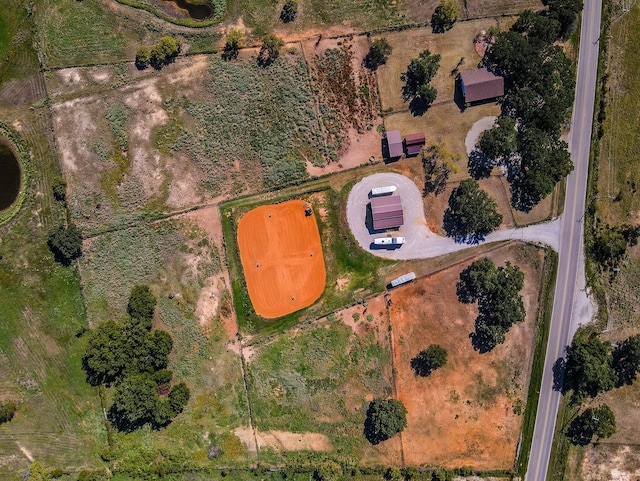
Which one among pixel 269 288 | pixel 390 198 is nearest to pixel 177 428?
pixel 269 288

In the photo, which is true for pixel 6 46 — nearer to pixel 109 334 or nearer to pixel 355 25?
pixel 109 334

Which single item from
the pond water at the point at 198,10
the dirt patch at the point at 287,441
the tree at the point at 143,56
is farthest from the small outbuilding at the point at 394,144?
the dirt patch at the point at 287,441

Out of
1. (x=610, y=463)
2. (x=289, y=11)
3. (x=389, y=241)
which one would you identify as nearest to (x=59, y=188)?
(x=289, y=11)

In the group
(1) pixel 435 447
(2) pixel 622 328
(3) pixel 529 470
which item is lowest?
(3) pixel 529 470

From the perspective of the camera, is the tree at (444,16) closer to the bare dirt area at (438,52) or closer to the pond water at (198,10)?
the bare dirt area at (438,52)

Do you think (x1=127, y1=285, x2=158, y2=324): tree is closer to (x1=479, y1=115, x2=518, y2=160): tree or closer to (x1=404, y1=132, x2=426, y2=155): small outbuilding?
(x1=404, y1=132, x2=426, y2=155): small outbuilding

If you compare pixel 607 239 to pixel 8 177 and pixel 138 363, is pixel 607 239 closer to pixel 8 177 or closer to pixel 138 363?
pixel 138 363
